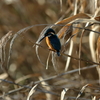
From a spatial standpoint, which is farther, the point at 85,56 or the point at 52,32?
the point at 85,56

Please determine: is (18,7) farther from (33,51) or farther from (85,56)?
(85,56)

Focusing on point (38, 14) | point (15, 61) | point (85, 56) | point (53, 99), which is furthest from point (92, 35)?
point (15, 61)

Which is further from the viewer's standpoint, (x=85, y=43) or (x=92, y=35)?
(x=85, y=43)

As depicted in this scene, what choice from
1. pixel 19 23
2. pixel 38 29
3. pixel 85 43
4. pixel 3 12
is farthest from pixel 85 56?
pixel 3 12

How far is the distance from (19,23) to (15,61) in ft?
2.35

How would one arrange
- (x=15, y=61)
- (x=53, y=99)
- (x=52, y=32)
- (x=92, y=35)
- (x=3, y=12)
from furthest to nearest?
1. (x=15, y=61)
2. (x=3, y=12)
3. (x=53, y=99)
4. (x=92, y=35)
5. (x=52, y=32)

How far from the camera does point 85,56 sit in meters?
3.14

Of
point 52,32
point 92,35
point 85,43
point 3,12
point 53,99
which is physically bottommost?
point 53,99

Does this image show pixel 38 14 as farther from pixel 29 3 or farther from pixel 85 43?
pixel 85 43

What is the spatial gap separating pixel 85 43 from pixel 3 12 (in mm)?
1180

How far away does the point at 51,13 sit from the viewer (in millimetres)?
3148

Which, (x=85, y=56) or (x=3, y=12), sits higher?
(x=3, y=12)

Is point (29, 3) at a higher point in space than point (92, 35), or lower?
higher

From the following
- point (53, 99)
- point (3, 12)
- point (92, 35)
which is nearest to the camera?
point (92, 35)
